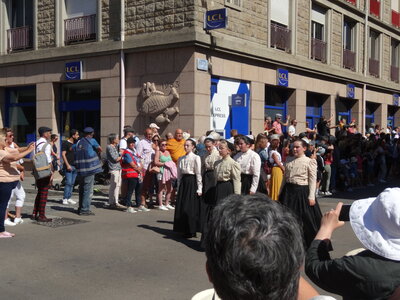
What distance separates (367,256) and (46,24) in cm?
1824

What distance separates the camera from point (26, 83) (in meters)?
19.3

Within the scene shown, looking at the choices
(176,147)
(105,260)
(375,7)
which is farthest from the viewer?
(375,7)

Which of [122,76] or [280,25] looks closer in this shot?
[122,76]

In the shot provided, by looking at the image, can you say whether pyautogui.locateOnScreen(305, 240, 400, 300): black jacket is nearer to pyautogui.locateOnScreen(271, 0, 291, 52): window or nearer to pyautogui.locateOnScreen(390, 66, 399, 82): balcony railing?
pyautogui.locateOnScreen(271, 0, 291, 52): window

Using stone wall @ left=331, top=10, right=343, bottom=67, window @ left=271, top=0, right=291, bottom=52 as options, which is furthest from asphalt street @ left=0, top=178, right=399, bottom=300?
stone wall @ left=331, top=10, right=343, bottom=67

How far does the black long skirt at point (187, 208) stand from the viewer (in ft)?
28.0

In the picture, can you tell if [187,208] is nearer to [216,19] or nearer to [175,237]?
[175,237]

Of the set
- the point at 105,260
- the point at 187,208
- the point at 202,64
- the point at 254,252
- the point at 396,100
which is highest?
the point at 396,100

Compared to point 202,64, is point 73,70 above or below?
above

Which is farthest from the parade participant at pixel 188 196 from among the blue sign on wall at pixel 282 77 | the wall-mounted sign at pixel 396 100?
the wall-mounted sign at pixel 396 100

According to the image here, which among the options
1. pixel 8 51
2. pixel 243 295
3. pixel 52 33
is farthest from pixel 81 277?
pixel 8 51

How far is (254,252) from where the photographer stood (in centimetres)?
158

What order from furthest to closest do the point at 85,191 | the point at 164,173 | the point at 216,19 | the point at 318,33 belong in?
the point at 318,33 < the point at 216,19 < the point at 164,173 < the point at 85,191

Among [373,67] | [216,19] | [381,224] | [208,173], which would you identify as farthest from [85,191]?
[373,67]
